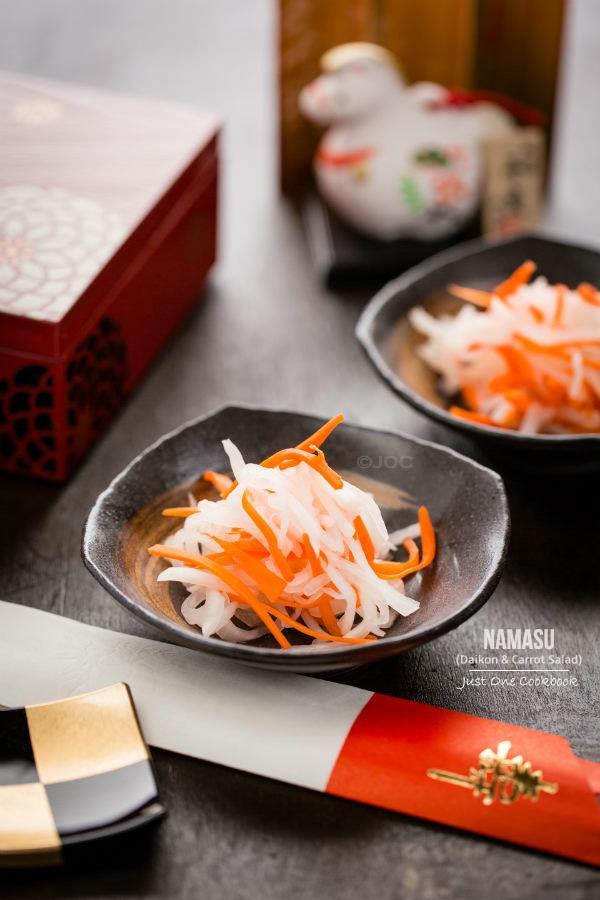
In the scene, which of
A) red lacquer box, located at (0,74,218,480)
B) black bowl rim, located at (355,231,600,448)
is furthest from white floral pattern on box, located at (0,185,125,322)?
black bowl rim, located at (355,231,600,448)

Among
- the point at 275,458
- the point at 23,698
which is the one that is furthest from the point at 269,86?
the point at 23,698

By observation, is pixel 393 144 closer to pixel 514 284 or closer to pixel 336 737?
pixel 514 284

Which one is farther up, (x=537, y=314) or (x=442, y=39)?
(x=442, y=39)

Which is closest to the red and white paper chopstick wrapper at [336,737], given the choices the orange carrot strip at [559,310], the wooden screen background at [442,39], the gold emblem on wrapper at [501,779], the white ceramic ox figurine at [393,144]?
the gold emblem on wrapper at [501,779]

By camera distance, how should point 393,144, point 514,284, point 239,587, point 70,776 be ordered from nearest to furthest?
point 70,776
point 239,587
point 514,284
point 393,144

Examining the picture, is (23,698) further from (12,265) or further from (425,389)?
(425,389)

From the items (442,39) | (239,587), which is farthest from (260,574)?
(442,39)

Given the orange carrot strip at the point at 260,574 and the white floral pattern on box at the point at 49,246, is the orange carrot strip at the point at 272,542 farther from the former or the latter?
the white floral pattern on box at the point at 49,246
